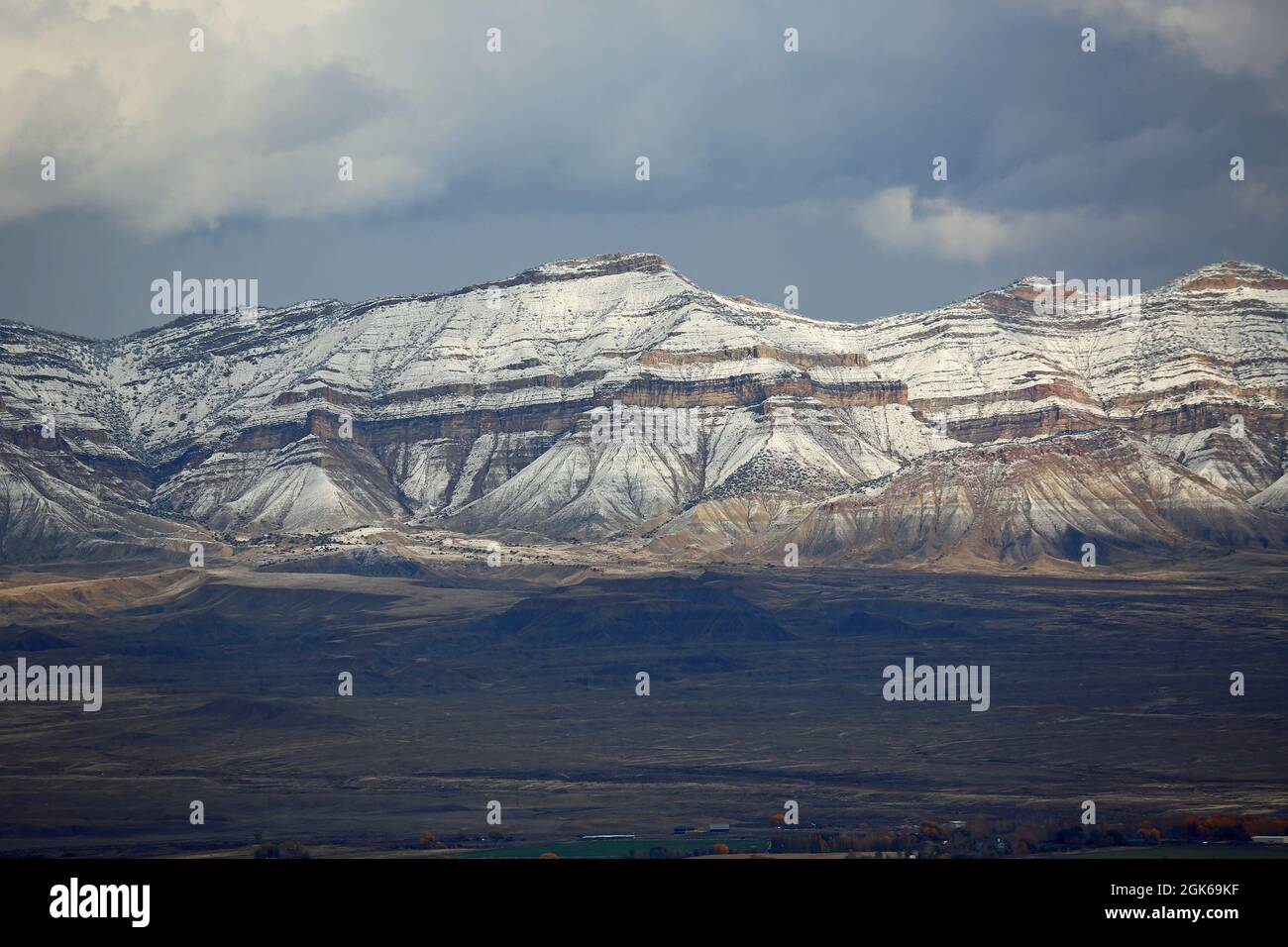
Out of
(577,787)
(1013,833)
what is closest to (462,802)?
(577,787)

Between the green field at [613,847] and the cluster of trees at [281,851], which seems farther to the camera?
the cluster of trees at [281,851]

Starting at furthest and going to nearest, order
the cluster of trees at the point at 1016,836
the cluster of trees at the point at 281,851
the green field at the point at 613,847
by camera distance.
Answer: the cluster of trees at the point at 281,851
the green field at the point at 613,847
the cluster of trees at the point at 1016,836

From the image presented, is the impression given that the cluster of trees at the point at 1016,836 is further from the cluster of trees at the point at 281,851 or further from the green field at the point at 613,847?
the cluster of trees at the point at 281,851

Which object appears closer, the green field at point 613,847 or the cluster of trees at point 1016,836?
the cluster of trees at point 1016,836

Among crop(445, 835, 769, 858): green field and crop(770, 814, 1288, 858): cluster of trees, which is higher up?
crop(770, 814, 1288, 858): cluster of trees

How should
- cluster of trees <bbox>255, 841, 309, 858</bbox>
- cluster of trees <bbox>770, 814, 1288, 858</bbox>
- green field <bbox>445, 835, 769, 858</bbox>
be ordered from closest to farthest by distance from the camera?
cluster of trees <bbox>770, 814, 1288, 858</bbox> → green field <bbox>445, 835, 769, 858</bbox> → cluster of trees <bbox>255, 841, 309, 858</bbox>

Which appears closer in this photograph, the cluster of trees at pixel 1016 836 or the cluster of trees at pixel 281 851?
the cluster of trees at pixel 1016 836

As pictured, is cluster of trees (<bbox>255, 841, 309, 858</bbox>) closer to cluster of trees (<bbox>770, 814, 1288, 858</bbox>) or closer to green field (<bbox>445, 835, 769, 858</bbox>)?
green field (<bbox>445, 835, 769, 858</bbox>)

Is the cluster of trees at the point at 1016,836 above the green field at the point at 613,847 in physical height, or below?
above

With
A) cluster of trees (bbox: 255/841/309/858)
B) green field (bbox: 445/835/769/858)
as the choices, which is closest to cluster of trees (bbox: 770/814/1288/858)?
green field (bbox: 445/835/769/858)

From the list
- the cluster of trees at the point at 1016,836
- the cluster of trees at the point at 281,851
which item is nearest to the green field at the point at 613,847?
the cluster of trees at the point at 1016,836

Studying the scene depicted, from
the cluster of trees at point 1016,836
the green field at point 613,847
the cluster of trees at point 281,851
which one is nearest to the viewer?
the cluster of trees at point 1016,836
